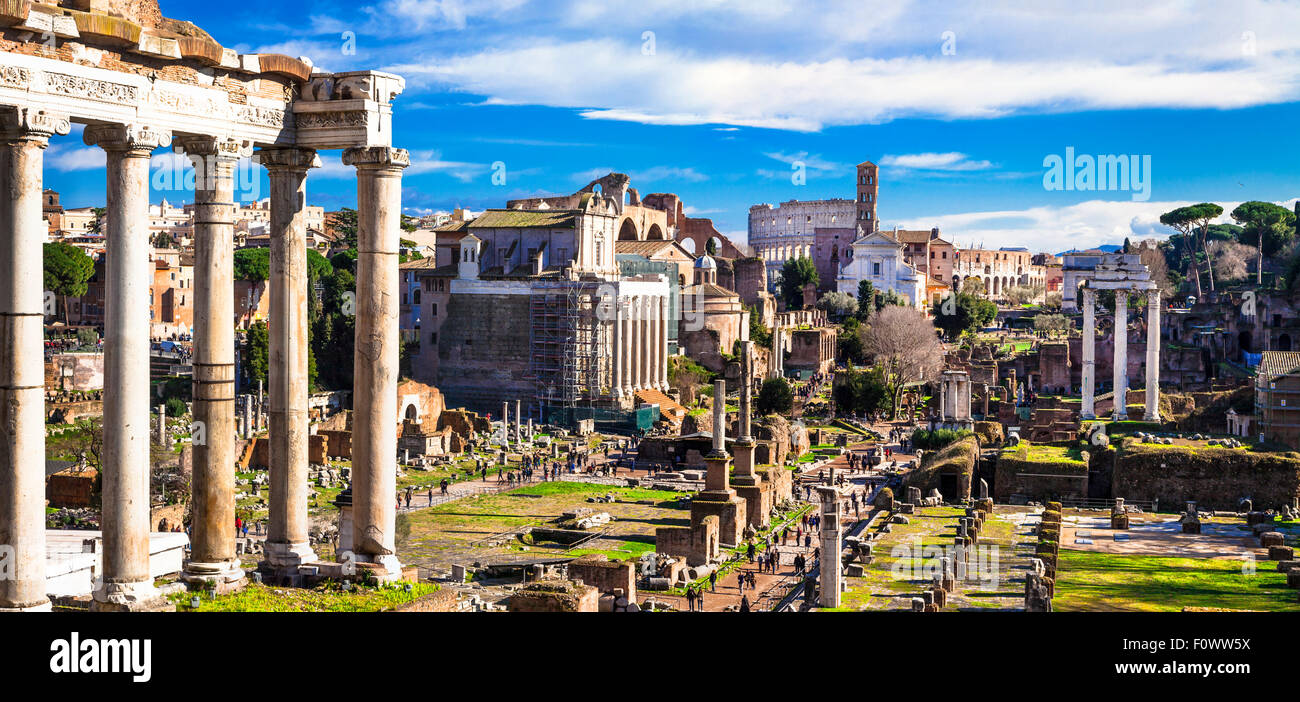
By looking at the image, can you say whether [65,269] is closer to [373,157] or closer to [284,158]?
[284,158]

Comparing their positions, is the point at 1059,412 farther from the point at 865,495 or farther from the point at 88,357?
the point at 88,357

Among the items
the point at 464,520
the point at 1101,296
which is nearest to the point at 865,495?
the point at 464,520

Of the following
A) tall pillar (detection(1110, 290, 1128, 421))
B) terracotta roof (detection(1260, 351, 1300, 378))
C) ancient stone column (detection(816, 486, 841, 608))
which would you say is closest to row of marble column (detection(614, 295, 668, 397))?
tall pillar (detection(1110, 290, 1128, 421))

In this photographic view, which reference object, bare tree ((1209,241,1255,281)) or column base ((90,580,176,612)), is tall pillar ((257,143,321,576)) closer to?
column base ((90,580,176,612))

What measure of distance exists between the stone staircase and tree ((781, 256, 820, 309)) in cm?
2874

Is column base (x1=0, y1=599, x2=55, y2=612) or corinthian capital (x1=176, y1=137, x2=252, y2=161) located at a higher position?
corinthian capital (x1=176, y1=137, x2=252, y2=161)

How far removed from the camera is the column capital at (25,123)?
8430 mm

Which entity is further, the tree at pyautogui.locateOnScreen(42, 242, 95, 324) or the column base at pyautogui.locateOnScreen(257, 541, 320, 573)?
the tree at pyautogui.locateOnScreen(42, 242, 95, 324)

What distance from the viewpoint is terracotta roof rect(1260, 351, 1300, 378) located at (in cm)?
3669

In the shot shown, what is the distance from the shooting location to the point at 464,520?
29672mm

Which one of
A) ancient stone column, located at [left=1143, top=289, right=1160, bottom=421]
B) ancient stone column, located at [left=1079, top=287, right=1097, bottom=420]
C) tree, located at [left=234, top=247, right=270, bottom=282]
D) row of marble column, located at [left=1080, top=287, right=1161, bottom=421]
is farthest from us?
tree, located at [left=234, top=247, right=270, bottom=282]

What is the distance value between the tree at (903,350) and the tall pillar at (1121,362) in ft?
37.0

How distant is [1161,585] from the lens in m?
20.9

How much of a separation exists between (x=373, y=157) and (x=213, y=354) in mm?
1915
